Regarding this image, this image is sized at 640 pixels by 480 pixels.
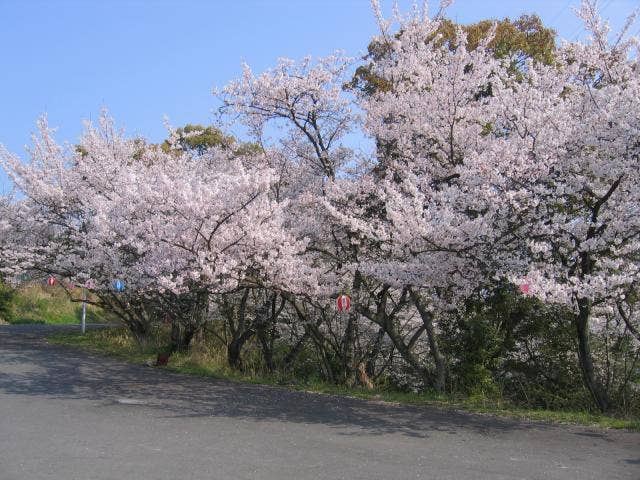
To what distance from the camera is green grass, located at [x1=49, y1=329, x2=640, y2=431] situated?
8.75m

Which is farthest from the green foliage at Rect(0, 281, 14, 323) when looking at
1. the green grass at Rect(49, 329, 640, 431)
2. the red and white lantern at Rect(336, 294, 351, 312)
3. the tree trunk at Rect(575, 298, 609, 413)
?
the tree trunk at Rect(575, 298, 609, 413)

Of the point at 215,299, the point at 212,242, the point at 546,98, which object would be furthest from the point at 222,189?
the point at 546,98

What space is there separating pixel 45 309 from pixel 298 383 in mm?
26180

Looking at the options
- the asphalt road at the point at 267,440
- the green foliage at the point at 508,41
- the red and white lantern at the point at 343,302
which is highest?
the green foliage at the point at 508,41

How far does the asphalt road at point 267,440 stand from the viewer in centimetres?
592

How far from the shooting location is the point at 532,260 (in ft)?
31.7

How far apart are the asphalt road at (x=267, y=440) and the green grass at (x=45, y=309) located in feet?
75.9

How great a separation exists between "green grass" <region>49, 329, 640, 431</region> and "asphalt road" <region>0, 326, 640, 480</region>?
54 cm

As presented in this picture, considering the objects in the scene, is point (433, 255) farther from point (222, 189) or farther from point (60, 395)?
point (60, 395)

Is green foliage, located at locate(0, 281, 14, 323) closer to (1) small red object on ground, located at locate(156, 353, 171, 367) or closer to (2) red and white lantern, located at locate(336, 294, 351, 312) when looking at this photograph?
(1) small red object on ground, located at locate(156, 353, 171, 367)

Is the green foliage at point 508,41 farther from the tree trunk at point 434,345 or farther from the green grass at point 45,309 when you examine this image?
the green grass at point 45,309

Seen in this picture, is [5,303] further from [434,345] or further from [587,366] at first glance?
[587,366]

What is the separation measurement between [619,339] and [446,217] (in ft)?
15.3

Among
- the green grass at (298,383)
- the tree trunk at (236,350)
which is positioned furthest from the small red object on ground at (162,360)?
the tree trunk at (236,350)
